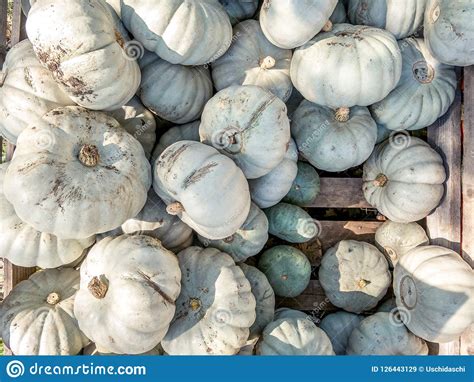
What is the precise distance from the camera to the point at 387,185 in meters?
3.92

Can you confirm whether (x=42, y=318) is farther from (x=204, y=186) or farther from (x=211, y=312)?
(x=204, y=186)

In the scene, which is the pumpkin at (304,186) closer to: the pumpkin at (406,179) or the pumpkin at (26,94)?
the pumpkin at (406,179)

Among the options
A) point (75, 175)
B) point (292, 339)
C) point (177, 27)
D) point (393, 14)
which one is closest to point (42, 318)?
point (75, 175)

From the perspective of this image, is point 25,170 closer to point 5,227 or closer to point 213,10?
point 5,227

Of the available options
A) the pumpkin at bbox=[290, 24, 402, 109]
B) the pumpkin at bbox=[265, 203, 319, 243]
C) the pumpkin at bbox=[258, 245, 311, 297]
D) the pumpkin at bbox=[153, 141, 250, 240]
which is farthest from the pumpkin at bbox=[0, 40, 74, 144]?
the pumpkin at bbox=[258, 245, 311, 297]

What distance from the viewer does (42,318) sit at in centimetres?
332

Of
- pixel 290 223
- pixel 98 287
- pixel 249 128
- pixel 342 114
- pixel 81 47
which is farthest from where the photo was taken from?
pixel 290 223

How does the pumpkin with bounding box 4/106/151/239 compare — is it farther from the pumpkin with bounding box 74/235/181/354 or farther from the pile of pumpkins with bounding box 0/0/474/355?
the pumpkin with bounding box 74/235/181/354

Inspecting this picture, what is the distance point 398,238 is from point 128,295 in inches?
90.4

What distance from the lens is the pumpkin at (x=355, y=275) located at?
4.03 metres

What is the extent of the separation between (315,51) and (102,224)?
184cm

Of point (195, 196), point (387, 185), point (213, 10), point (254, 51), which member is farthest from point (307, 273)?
point (213, 10)

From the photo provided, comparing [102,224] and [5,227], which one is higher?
[102,224]

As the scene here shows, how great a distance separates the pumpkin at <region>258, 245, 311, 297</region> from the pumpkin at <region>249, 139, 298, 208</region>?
0.59 meters
